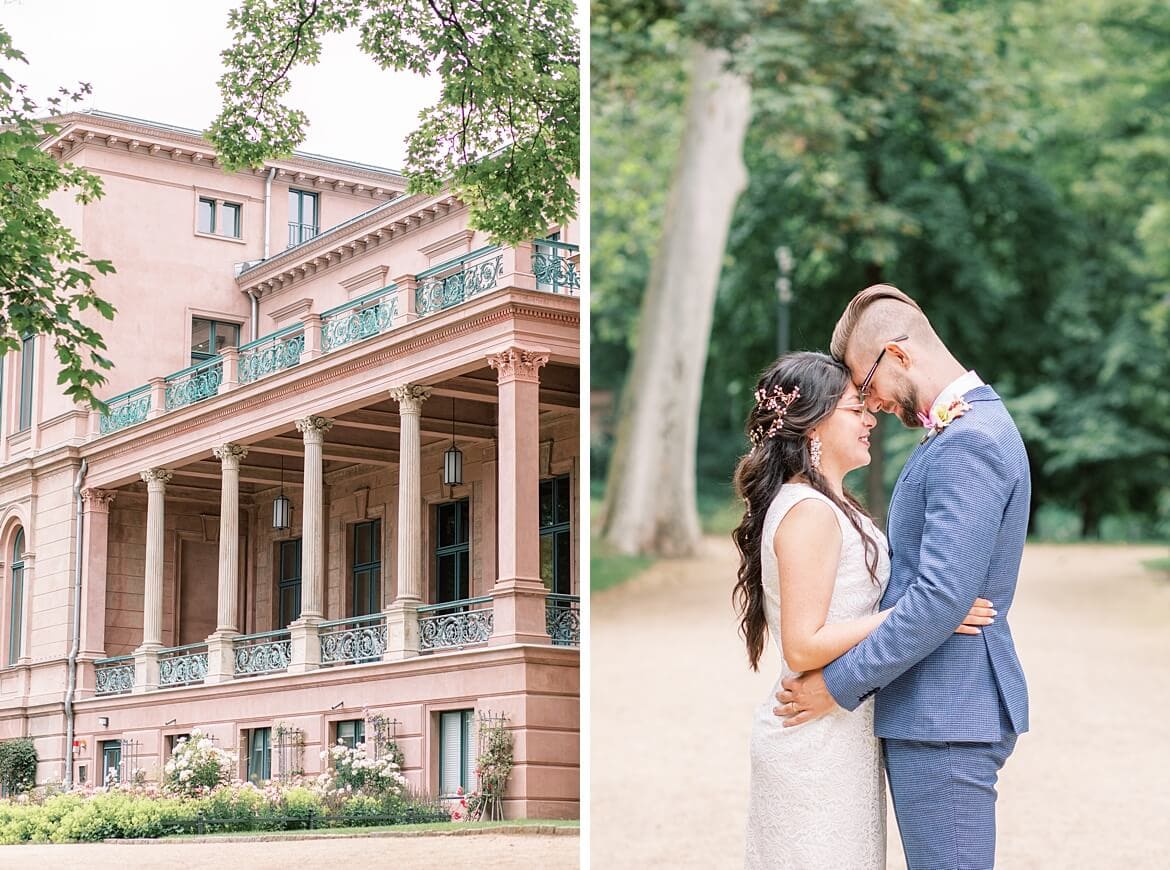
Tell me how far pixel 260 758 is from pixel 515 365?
5.30ft

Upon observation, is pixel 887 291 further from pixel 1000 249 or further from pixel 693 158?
pixel 1000 249

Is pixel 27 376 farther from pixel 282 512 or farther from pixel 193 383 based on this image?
pixel 282 512

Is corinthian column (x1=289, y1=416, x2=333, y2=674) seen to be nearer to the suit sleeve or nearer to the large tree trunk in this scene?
the suit sleeve

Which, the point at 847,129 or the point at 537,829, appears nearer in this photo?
the point at 537,829

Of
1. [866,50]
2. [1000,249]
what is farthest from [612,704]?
[1000,249]

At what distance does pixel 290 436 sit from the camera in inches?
221

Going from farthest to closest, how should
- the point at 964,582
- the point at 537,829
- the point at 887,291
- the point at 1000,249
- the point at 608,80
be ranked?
1. the point at 1000,249
2. the point at 608,80
3. the point at 537,829
4. the point at 887,291
5. the point at 964,582

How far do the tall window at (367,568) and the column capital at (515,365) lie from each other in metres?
0.68

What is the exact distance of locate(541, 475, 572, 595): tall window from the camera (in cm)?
559

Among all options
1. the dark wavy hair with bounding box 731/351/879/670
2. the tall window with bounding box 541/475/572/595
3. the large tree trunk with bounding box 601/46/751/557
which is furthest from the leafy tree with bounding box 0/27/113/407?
the large tree trunk with bounding box 601/46/751/557

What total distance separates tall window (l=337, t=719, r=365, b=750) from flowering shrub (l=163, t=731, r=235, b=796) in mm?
372

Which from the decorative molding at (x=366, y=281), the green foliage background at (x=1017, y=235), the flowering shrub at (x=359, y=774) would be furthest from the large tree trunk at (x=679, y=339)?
the flowering shrub at (x=359, y=774)

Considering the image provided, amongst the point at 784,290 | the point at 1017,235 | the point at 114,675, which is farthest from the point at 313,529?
the point at 1017,235

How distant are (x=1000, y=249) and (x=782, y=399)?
2078cm
